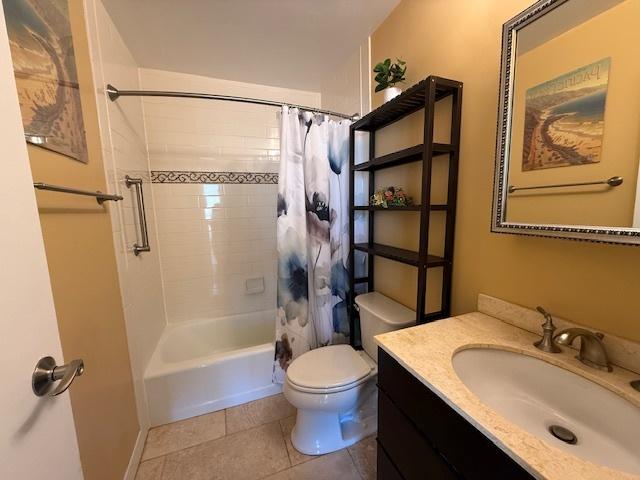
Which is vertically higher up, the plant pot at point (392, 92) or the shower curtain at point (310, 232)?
the plant pot at point (392, 92)

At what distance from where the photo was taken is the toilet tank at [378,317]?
1.35m

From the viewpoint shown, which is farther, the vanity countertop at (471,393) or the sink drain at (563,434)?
the sink drain at (563,434)

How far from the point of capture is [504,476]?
1.78ft

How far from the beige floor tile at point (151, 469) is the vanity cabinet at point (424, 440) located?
3.65ft

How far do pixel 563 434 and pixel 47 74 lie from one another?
73.0 inches

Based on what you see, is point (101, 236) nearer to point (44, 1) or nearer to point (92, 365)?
point (92, 365)

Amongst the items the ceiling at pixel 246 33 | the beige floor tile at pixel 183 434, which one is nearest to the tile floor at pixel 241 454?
the beige floor tile at pixel 183 434

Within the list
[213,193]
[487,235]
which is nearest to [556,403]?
[487,235]

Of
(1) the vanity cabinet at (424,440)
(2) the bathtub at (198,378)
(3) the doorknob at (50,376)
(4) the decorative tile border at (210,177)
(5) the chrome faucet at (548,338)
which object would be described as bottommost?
(2) the bathtub at (198,378)

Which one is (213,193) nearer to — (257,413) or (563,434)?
(257,413)

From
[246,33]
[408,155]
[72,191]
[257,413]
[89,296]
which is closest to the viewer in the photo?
[72,191]

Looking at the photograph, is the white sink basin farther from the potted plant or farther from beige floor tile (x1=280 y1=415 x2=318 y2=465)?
the potted plant

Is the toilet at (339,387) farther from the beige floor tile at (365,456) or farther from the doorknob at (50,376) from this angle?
the doorknob at (50,376)

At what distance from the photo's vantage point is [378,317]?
141 cm
